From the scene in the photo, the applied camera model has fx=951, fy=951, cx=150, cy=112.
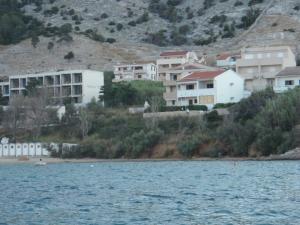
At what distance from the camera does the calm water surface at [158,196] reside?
4084 cm

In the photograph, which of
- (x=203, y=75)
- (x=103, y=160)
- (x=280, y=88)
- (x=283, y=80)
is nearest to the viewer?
(x=103, y=160)

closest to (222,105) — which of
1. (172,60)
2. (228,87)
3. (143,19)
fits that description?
(228,87)

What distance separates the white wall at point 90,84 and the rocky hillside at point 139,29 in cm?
2253

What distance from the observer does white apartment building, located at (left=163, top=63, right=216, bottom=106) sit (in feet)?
381

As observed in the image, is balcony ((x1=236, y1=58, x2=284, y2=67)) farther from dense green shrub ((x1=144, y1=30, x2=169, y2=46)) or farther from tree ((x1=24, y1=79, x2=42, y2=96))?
dense green shrub ((x1=144, y1=30, x2=169, y2=46))

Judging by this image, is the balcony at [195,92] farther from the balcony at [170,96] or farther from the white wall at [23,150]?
the white wall at [23,150]

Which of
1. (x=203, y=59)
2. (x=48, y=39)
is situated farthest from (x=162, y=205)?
(x=48, y=39)

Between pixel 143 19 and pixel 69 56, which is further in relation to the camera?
pixel 143 19

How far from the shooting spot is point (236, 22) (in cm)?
16850

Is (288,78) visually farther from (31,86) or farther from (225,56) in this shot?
(31,86)

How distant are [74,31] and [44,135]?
57734mm

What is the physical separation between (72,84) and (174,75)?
47.1 feet

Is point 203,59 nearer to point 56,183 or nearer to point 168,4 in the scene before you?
point 168,4

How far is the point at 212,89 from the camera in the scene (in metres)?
112
